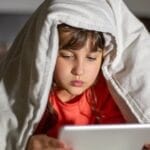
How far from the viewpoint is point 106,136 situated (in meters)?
0.71

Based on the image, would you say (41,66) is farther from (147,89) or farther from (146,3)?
(146,3)

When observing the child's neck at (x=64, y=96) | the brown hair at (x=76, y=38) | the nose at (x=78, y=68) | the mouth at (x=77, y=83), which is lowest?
the child's neck at (x=64, y=96)

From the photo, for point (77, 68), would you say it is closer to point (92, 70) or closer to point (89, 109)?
point (92, 70)

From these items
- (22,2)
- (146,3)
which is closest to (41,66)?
(22,2)

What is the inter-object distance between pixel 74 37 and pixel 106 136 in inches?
8.9

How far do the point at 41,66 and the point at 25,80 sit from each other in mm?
68

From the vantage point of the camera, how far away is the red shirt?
95 centimetres

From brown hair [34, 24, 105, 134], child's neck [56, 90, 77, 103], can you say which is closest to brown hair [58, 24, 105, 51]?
brown hair [34, 24, 105, 134]

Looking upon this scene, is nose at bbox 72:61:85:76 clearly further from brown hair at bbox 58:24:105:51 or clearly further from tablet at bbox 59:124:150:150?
tablet at bbox 59:124:150:150

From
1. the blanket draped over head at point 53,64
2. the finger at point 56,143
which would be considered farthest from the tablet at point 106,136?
the blanket draped over head at point 53,64

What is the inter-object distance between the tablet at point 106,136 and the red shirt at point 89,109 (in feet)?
0.65

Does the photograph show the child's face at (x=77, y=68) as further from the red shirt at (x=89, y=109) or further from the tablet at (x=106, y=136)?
the tablet at (x=106, y=136)

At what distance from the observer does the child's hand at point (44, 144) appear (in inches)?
29.5

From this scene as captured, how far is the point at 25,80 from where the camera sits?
90cm
